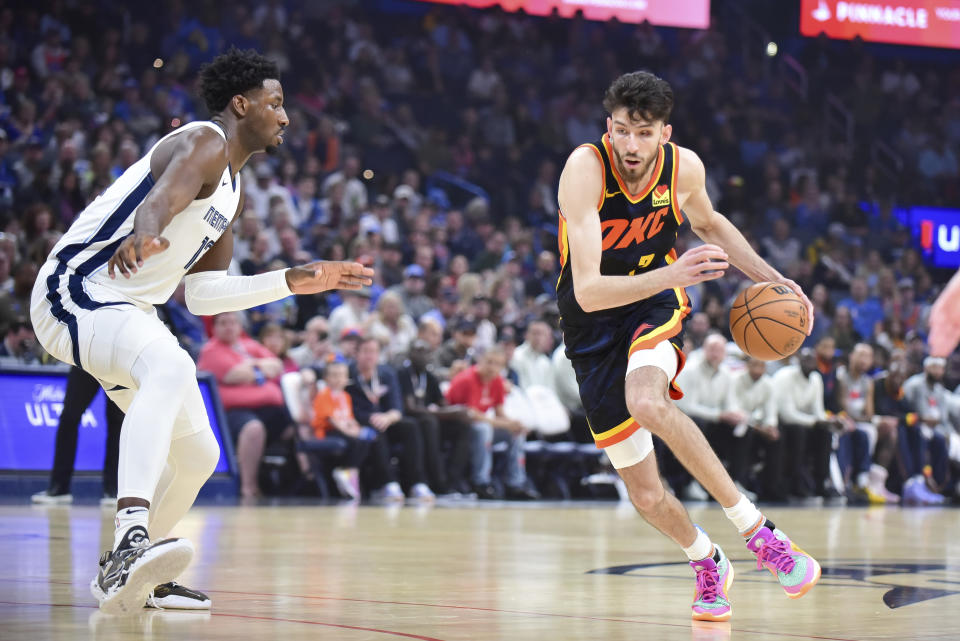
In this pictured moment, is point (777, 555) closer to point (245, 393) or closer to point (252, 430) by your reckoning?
point (252, 430)

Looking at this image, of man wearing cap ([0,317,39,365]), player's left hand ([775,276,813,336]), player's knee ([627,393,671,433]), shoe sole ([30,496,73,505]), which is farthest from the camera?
man wearing cap ([0,317,39,365])

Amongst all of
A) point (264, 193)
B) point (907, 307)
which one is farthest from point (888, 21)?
point (264, 193)

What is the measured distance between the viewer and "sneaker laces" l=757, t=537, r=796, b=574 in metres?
4.10

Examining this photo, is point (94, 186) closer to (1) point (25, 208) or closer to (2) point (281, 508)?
(1) point (25, 208)

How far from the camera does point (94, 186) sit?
11922 millimetres

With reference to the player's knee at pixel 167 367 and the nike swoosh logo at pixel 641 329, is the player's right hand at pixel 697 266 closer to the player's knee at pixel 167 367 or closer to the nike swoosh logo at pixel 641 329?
the nike swoosh logo at pixel 641 329

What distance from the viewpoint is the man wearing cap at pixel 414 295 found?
12625 mm

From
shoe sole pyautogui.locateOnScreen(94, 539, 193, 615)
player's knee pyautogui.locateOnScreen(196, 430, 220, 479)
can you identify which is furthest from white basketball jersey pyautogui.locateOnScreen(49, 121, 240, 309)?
shoe sole pyautogui.locateOnScreen(94, 539, 193, 615)

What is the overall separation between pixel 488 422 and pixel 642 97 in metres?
7.19

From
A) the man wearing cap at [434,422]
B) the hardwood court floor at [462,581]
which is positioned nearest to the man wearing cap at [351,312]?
the man wearing cap at [434,422]

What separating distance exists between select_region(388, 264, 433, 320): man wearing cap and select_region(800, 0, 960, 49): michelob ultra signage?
31.5ft

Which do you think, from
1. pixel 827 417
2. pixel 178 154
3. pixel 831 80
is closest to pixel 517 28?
pixel 831 80

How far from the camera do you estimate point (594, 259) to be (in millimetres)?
4211

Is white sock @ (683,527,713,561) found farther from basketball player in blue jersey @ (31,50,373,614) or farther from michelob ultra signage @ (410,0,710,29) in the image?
michelob ultra signage @ (410,0,710,29)
